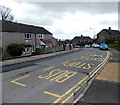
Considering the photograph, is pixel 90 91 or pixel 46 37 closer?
pixel 90 91

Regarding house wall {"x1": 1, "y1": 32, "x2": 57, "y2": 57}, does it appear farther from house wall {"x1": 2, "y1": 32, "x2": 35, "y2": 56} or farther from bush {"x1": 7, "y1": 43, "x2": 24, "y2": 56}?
bush {"x1": 7, "y1": 43, "x2": 24, "y2": 56}

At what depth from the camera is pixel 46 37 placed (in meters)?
35.0

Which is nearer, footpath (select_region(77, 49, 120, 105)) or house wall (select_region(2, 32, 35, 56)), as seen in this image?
footpath (select_region(77, 49, 120, 105))

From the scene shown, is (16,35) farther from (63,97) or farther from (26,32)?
(63,97)

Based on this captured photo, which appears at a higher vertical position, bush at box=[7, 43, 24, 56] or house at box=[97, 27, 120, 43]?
house at box=[97, 27, 120, 43]

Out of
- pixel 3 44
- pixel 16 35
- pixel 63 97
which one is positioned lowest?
pixel 63 97

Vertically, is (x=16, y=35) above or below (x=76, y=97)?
above

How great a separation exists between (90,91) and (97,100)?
0.97m

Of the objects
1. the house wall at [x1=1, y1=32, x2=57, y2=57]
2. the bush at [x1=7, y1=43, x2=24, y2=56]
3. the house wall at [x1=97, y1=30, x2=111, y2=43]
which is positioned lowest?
the bush at [x1=7, y1=43, x2=24, y2=56]

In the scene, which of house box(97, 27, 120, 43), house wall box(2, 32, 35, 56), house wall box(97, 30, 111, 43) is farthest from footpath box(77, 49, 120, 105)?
house wall box(97, 30, 111, 43)

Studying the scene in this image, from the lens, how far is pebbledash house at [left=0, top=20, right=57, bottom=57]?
22.5 meters

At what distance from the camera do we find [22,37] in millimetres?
26156

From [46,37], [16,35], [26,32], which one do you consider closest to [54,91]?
[16,35]

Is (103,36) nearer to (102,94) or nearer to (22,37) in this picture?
(22,37)
